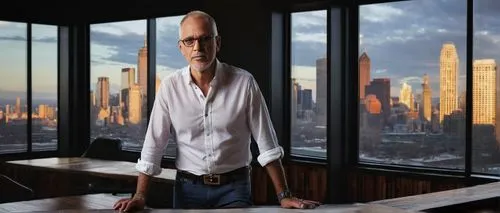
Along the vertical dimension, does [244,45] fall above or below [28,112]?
above

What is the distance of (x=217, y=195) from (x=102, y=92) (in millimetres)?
6109

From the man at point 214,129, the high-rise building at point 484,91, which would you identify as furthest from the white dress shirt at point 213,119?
the high-rise building at point 484,91

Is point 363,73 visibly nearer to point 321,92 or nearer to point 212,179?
point 321,92

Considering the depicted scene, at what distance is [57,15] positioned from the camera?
26.8ft

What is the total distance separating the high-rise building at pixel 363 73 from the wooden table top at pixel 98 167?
2131 mm

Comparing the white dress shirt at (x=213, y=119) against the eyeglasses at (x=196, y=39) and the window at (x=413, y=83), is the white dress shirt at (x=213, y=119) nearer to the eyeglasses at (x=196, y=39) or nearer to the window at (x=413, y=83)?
the eyeglasses at (x=196, y=39)

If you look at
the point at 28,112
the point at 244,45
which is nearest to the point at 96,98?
the point at 28,112

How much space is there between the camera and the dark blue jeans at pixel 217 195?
8.39 ft

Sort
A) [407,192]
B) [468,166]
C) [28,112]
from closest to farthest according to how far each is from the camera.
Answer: [468,166] → [407,192] → [28,112]

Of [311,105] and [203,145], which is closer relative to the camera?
[203,145]

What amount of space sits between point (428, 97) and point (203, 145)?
3.67 meters

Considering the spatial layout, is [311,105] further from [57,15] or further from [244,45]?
[57,15]

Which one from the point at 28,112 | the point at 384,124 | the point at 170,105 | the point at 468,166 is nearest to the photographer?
the point at 170,105

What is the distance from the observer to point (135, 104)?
802 cm
